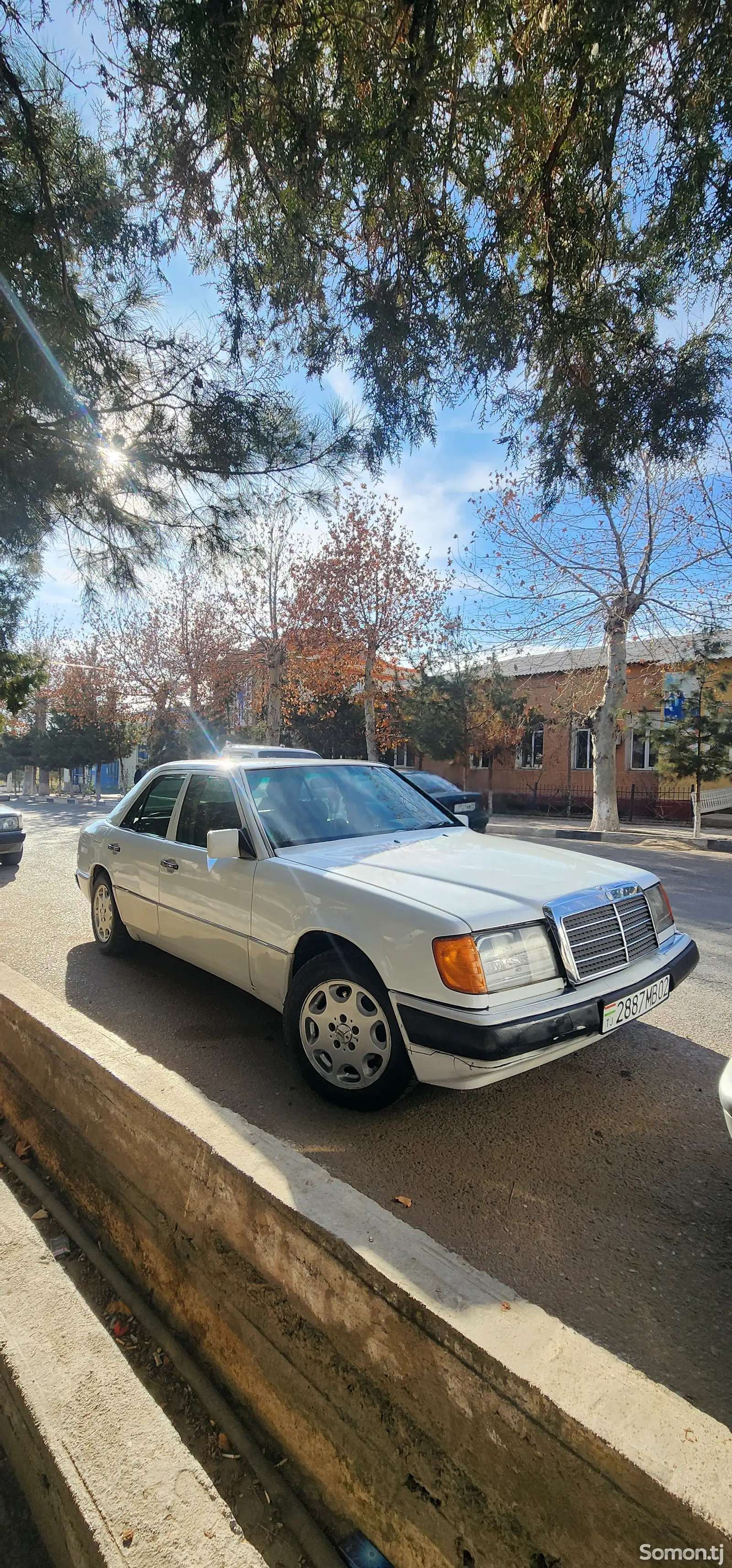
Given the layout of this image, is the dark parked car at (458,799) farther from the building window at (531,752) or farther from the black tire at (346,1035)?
the building window at (531,752)

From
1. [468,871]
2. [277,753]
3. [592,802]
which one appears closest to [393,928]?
[468,871]

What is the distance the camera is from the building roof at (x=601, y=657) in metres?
17.0

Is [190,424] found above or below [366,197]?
below

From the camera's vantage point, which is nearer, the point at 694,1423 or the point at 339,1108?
the point at 694,1423

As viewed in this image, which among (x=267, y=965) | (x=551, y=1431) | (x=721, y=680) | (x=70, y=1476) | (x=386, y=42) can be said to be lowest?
(x=70, y=1476)

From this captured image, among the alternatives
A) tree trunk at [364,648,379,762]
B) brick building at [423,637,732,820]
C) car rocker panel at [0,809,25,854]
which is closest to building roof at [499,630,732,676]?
brick building at [423,637,732,820]

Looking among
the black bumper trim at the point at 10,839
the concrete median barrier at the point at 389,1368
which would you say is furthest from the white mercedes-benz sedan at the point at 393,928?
the black bumper trim at the point at 10,839

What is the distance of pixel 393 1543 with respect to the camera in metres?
1.80

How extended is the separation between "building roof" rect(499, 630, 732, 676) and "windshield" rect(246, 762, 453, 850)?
44.3 ft

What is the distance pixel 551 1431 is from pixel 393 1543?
77 cm

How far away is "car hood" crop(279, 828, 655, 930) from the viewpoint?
2.83 metres

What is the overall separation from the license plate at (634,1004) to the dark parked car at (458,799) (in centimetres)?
811

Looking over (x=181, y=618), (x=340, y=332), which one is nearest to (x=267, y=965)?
(x=340, y=332)

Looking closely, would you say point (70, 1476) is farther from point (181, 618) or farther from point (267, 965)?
point (181, 618)
